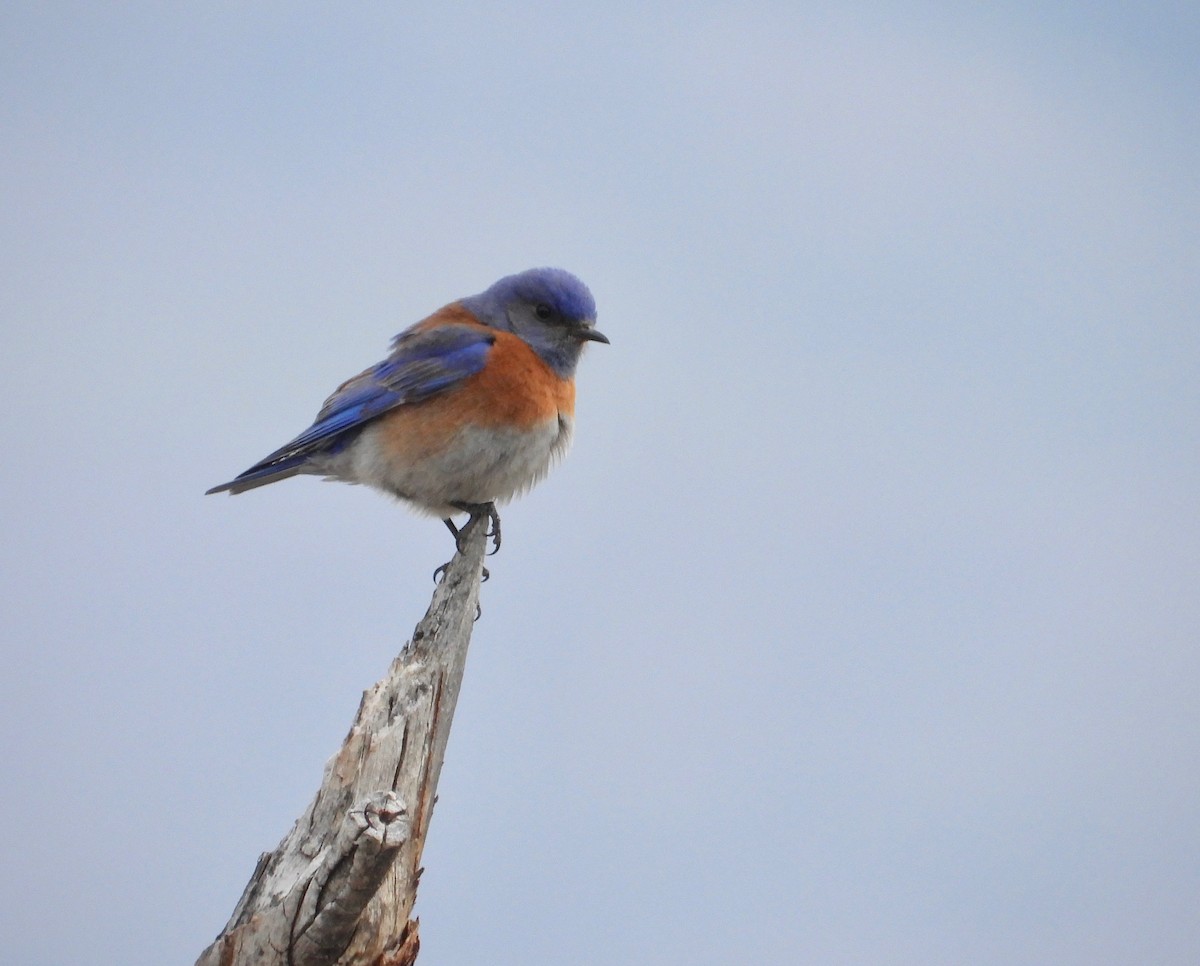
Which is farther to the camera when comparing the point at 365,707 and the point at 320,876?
the point at 365,707

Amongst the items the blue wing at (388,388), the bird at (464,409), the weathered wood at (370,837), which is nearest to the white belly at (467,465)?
the bird at (464,409)

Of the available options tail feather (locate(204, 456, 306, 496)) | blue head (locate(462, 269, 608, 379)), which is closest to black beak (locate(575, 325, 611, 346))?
blue head (locate(462, 269, 608, 379))

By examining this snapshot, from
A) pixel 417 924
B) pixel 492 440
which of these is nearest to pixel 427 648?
pixel 417 924

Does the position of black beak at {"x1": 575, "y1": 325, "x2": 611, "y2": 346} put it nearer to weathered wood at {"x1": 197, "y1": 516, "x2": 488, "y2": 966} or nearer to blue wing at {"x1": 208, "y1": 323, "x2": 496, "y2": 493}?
blue wing at {"x1": 208, "y1": 323, "x2": 496, "y2": 493}

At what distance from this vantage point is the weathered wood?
467 cm

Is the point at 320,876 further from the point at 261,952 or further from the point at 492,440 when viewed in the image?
the point at 492,440

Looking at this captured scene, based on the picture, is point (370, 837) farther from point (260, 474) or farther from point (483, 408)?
point (260, 474)

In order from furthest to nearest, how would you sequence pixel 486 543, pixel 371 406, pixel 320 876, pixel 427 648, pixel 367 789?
pixel 371 406, pixel 486 543, pixel 427 648, pixel 367 789, pixel 320 876

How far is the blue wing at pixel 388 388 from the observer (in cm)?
788

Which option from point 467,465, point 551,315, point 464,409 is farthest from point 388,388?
point 551,315

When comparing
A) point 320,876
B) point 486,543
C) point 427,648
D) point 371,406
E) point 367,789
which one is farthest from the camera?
point 371,406

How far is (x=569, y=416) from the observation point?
8.10m

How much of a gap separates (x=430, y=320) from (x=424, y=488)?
4.20 feet

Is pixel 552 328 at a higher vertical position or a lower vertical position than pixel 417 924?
higher
